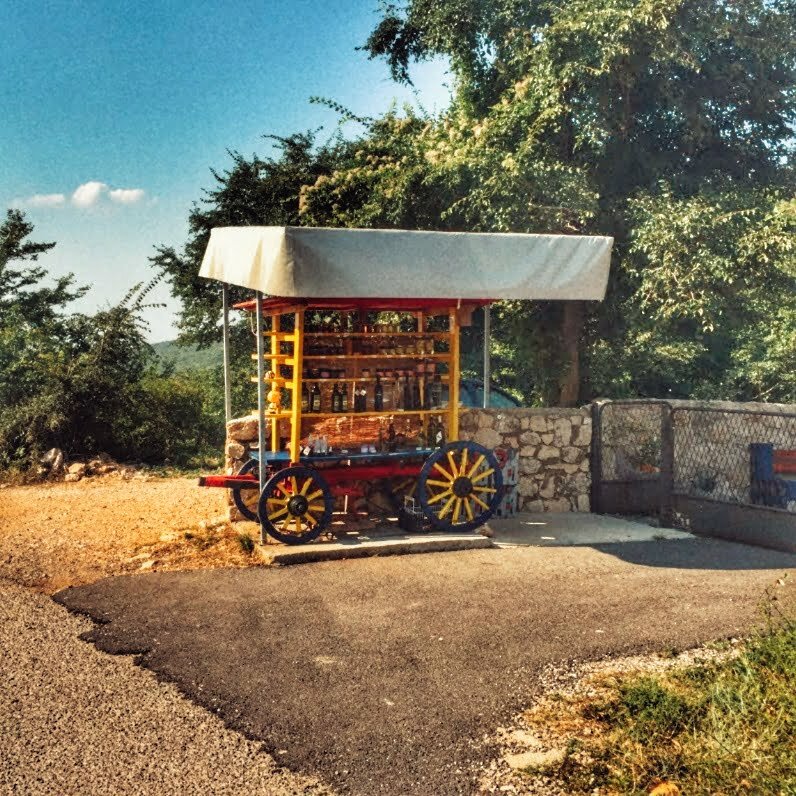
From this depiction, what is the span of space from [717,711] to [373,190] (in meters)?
11.9

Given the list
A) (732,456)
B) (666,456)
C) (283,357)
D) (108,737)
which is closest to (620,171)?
(732,456)

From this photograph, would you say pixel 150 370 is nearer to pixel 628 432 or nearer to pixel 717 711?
pixel 628 432

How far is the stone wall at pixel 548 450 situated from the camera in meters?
10.3

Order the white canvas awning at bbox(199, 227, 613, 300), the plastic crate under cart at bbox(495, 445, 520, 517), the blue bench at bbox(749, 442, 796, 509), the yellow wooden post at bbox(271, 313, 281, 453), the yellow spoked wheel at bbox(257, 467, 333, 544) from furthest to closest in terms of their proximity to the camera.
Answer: the plastic crate under cart at bbox(495, 445, 520, 517), the blue bench at bbox(749, 442, 796, 509), the yellow wooden post at bbox(271, 313, 281, 453), the yellow spoked wheel at bbox(257, 467, 333, 544), the white canvas awning at bbox(199, 227, 613, 300)

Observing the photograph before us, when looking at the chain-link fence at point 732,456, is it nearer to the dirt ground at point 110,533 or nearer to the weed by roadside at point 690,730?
the weed by roadside at point 690,730

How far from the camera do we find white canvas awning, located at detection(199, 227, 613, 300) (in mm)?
7379

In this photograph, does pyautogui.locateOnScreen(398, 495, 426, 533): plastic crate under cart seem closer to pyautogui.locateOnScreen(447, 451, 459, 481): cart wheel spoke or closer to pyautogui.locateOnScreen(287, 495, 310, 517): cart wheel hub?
pyautogui.locateOnScreen(447, 451, 459, 481): cart wheel spoke

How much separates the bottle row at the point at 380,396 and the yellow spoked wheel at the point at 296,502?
77 cm

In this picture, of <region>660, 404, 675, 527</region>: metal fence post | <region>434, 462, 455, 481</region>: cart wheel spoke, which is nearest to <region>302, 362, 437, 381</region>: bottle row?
<region>434, 462, 455, 481</region>: cart wheel spoke

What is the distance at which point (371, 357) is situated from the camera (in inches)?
347

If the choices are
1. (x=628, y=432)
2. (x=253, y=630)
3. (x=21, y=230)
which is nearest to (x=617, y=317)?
(x=628, y=432)

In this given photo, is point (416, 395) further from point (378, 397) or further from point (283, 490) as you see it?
point (283, 490)

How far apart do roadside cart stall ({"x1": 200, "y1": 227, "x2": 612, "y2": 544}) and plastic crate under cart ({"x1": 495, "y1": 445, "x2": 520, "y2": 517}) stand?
51cm

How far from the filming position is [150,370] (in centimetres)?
1709
